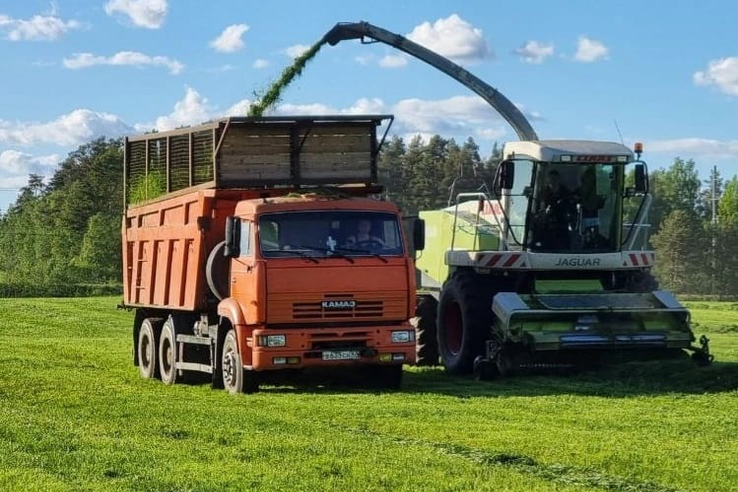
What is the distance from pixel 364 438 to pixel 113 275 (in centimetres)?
6697

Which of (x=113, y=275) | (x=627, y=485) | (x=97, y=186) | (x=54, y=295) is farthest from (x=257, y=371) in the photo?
(x=97, y=186)

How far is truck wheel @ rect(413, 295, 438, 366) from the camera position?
21.9 m

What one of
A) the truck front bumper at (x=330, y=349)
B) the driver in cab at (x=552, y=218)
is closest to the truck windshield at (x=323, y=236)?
the truck front bumper at (x=330, y=349)

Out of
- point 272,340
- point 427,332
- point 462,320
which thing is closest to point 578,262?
point 462,320

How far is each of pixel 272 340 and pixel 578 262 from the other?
5.53 meters

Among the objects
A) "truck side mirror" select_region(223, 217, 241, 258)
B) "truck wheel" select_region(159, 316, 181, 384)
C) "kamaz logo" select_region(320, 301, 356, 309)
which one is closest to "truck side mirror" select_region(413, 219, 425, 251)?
"kamaz logo" select_region(320, 301, 356, 309)

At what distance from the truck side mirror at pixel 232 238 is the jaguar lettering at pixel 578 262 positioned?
5139 millimetres

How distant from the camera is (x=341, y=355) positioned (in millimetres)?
16625

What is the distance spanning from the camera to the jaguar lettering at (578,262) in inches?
765

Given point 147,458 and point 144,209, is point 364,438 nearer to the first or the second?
point 147,458

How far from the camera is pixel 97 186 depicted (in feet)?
292

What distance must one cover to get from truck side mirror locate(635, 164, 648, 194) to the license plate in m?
5.62

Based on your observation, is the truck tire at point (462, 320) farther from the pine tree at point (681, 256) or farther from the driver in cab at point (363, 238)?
the pine tree at point (681, 256)

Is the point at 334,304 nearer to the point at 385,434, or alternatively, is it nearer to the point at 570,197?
the point at 385,434
